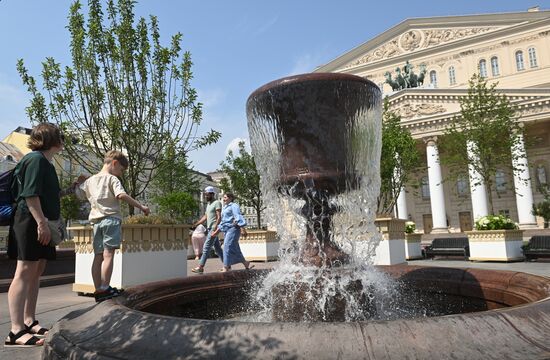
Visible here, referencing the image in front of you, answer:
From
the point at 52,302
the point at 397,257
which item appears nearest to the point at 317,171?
the point at 52,302

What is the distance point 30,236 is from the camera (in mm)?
2990

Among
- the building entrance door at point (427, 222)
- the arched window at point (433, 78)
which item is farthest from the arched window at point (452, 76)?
the building entrance door at point (427, 222)

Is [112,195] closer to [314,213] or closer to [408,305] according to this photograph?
[314,213]

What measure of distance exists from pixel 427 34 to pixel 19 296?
61817 millimetres

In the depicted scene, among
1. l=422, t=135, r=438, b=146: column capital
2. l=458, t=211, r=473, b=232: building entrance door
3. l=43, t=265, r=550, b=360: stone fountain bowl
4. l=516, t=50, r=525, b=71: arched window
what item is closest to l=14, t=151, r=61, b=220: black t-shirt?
l=43, t=265, r=550, b=360: stone fountain bowl

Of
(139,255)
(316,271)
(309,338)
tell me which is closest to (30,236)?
(316,271)

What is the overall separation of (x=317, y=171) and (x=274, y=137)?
57cm

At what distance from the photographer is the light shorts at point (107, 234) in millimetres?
3891

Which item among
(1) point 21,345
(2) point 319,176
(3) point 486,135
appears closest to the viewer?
(1) point 21,345

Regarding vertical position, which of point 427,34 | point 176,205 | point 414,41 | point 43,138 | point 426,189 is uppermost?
point 427,34

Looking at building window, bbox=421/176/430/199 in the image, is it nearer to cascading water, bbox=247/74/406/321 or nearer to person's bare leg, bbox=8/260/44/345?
cascading water, bbox=247/74/406/321

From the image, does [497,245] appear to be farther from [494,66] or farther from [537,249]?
[494,66]

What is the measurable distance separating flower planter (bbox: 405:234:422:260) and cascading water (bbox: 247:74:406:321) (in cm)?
1192

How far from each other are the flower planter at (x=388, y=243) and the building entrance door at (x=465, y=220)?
4137 centimetres
